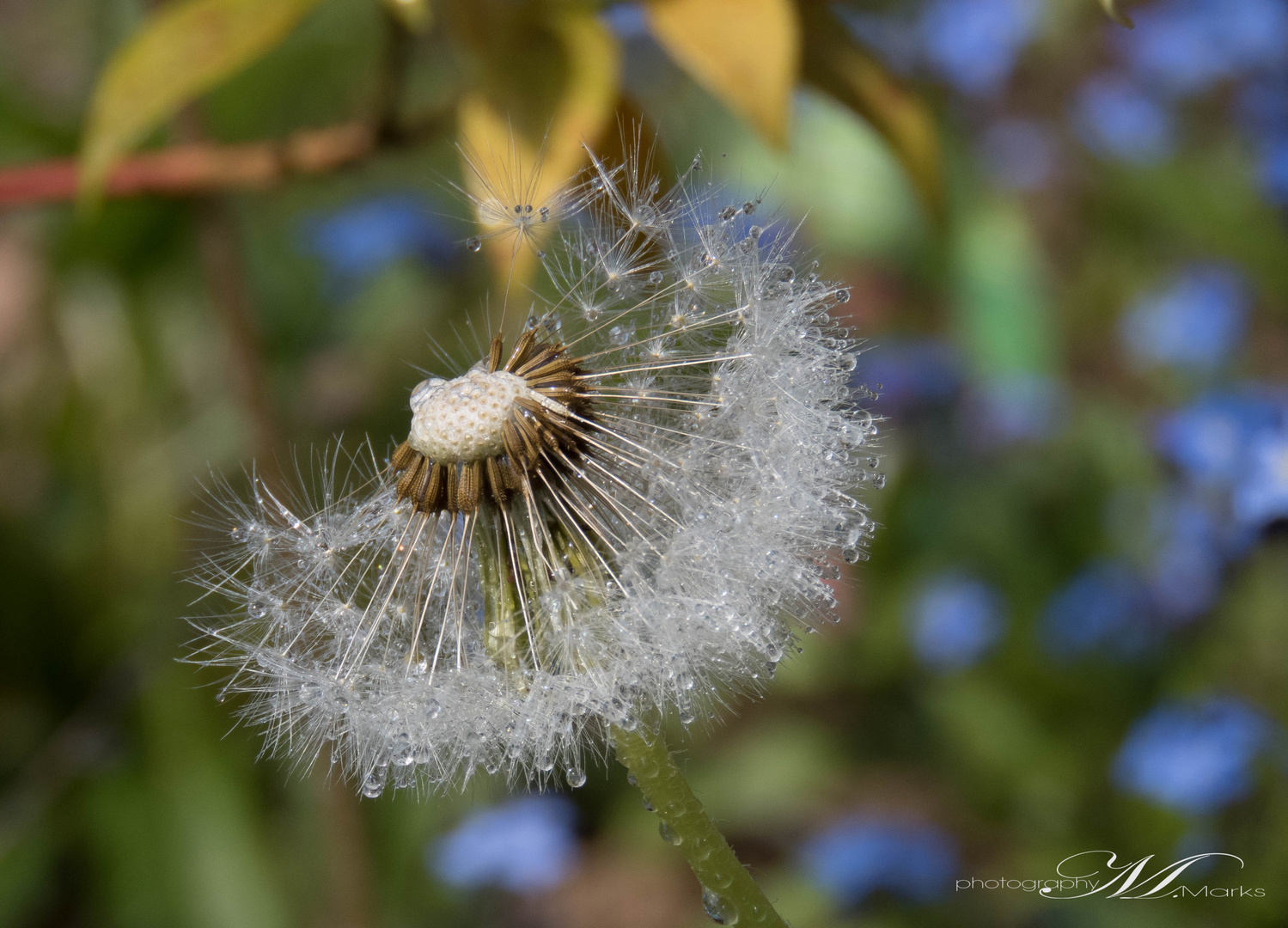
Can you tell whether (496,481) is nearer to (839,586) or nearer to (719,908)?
(719,908)

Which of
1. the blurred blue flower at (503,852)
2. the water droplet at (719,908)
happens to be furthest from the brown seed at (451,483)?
the blurred blue flower at (503,852)

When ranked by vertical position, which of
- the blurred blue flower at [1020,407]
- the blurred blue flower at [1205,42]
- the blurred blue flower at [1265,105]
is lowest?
the blurred blue flower at [1020,407]

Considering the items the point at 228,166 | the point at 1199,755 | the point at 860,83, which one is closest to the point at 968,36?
the point at 1199,755

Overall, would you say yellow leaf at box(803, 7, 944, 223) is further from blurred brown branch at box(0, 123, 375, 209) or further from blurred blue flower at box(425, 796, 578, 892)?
blurred blue flower at box(425, 796, 578, 892)

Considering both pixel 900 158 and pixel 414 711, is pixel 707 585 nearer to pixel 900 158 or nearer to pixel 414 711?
pixel 414 711

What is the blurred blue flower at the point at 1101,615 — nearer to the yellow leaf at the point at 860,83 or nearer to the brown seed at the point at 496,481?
the yellow leaf at the point at 860,83

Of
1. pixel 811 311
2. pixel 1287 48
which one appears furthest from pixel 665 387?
pixel 1287 48
